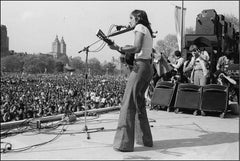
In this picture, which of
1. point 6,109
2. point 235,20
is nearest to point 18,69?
point 235,20

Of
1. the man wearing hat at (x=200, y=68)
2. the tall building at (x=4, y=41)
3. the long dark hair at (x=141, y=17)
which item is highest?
the tall building at (x=4, y=41)

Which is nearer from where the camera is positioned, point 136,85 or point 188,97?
point 136,85

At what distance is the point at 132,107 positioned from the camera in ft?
14.3

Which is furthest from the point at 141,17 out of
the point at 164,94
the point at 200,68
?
the point at 200,68

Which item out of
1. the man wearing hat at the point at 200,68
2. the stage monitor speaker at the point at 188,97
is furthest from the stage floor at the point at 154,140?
the man wearing hat at the point at 200,68

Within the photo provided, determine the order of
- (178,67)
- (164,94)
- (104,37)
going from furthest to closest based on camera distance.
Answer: (178,67), (164,94), (104,37)

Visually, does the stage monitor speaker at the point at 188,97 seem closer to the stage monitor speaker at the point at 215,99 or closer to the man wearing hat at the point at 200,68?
the stage monitor speaker at the point at 215,99

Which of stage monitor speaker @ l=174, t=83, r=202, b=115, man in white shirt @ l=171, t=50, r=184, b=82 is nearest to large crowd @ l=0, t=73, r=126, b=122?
stage monitor speaker @ l=174, t=83, r=202, b=115

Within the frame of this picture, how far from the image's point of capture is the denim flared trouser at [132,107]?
13.9ft

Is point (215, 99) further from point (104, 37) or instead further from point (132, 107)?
point (104, 37)

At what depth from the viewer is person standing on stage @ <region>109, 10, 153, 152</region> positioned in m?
4.21

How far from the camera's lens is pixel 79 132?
216 inches

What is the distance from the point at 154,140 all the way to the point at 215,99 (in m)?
3.19

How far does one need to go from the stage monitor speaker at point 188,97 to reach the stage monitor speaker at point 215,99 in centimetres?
17
